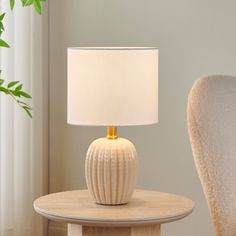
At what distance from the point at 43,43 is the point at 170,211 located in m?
1.36

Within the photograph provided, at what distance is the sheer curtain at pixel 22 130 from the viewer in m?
2.94

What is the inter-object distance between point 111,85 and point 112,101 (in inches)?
2.1

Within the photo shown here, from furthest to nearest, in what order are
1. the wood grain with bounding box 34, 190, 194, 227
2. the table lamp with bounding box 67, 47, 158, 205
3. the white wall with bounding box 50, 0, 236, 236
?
the white wall with bounding box 50, 0, 236, 236 → the table lamp with bounding box 67, 47, 158, 205 → the wood grain with bounding box 34, 190, 194, 227

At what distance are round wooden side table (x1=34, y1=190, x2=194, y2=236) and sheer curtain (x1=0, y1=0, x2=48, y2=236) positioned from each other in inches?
26.9

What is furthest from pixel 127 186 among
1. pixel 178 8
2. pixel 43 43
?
pixel 43 43

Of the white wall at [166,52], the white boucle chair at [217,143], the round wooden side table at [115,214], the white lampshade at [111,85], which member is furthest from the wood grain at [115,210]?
the white wall at [166,52]

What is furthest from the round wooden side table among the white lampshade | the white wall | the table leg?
the white wall

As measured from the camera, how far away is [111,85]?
2188 millimetres

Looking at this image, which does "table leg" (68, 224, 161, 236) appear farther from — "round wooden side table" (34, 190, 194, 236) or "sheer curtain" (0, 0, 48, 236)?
"sheer curtain" (0, 0, 48, 236)

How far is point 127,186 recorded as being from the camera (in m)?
2.26

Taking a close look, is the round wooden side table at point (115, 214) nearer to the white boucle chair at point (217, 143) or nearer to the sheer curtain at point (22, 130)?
the white boucle chair at point (217, 143)

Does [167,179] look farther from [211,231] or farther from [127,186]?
[127,186]

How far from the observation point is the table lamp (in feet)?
7.16

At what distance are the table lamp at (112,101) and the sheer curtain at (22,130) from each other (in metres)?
0.77
